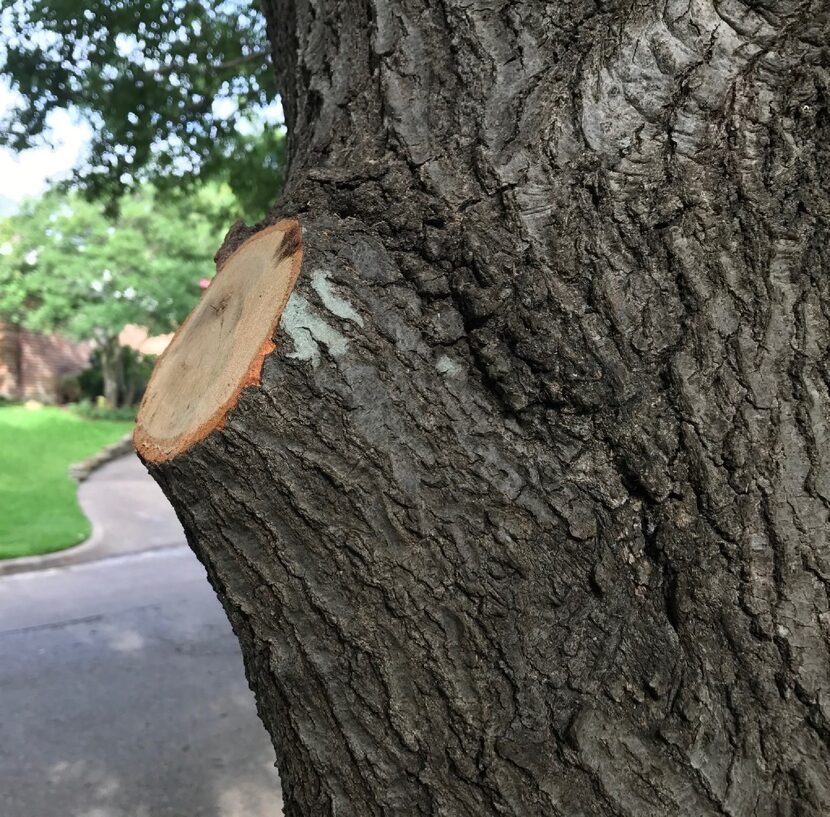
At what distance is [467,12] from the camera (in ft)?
4.37

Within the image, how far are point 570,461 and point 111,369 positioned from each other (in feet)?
73.4

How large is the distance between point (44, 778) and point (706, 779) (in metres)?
3.36

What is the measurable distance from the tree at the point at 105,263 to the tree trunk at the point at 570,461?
17931 mm

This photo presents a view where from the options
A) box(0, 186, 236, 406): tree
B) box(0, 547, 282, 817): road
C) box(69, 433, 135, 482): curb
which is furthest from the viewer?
box(0, 186, 236, 406): tree

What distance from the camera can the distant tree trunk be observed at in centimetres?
2100

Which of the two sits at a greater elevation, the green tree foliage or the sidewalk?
the green tree foliage

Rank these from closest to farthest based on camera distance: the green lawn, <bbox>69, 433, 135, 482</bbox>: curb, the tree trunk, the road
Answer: the tree trunk
the road
the green lawn
<bbox>69, 433, 135, 482</bbox>: curb

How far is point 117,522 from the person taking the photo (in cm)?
917

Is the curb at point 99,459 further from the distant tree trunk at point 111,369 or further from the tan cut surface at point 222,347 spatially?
the tan cut surface at point 222,347

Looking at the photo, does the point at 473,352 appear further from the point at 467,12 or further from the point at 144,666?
the point at 144,666

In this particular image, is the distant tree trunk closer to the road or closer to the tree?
the tree

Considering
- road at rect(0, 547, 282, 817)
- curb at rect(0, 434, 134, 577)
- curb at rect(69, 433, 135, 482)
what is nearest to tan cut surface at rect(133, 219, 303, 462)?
road at rect(0, 547, 282, 817)

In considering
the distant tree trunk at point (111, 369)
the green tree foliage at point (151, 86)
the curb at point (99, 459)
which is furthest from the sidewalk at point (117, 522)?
the distant tree trunk at point (111, 369)

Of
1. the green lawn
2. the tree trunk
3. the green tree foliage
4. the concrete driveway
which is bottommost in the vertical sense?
the green lawn
